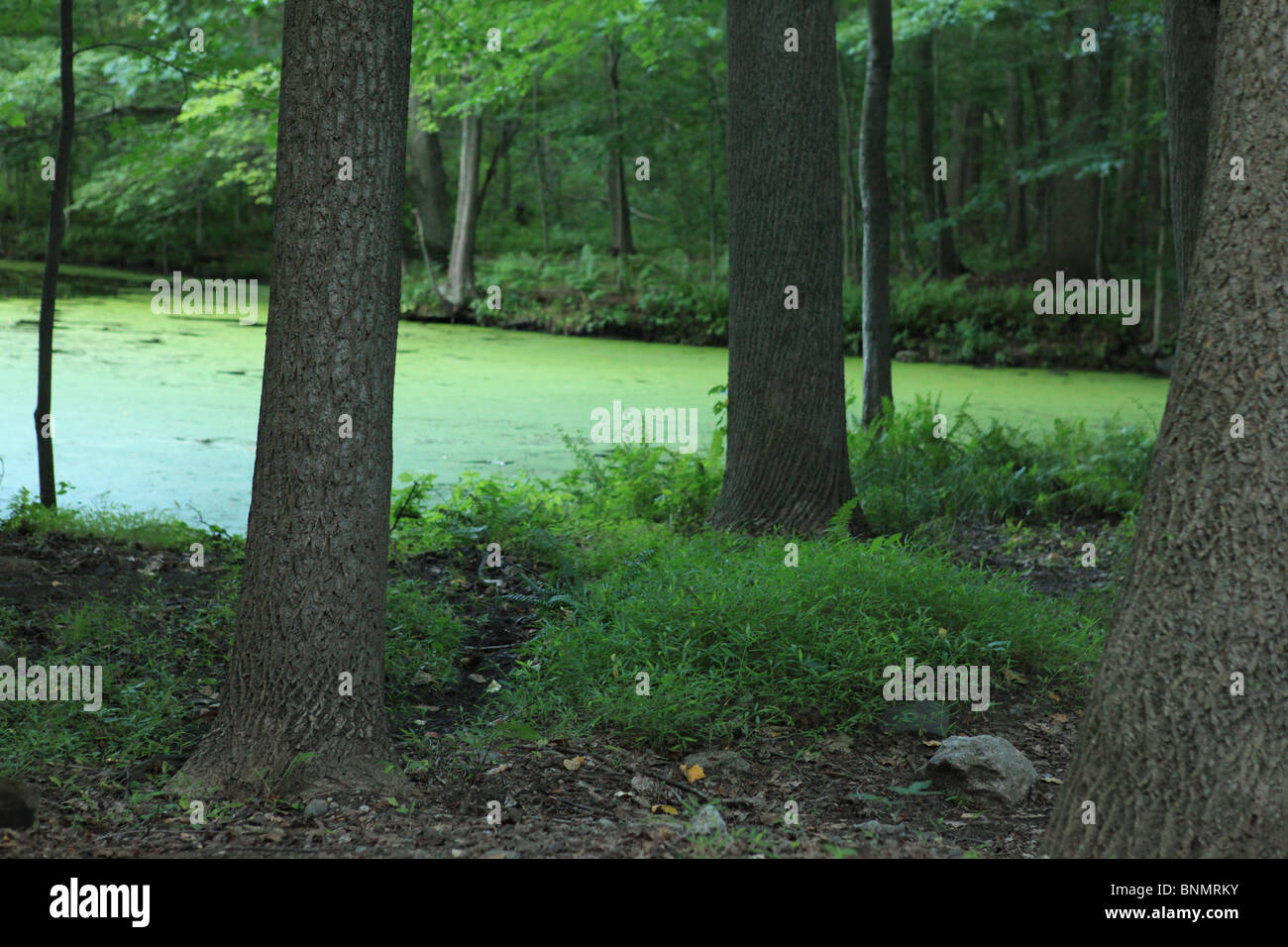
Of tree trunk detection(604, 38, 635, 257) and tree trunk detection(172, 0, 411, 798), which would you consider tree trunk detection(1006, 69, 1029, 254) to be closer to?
tree trunk detection(604, 38, 635, 257)

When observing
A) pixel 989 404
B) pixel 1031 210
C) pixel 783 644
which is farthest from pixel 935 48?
pixel 783 644

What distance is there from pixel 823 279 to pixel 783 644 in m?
2.54

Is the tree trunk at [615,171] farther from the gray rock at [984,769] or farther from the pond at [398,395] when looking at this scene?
the gray rock at [984,769]

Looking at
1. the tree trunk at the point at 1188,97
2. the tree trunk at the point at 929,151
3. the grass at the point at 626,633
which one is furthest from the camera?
the tree trunk at the point at 929,151

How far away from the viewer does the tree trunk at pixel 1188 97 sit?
4957 mm

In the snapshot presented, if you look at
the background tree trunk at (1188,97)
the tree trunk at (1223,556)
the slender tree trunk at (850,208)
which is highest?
the slender tree trunk at (850,208)

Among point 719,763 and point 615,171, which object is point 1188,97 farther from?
point 615,171

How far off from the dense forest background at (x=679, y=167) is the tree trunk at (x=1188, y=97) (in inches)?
166

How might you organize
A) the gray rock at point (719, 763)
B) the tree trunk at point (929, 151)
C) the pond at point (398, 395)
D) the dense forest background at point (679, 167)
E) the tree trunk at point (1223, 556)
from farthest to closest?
the tree trunk at point (929, 151), the dense forest background at point (679, 167), the pond at point (398, 395), the gray rock at point (719, 763), the tree trunk at point (1223, 556)

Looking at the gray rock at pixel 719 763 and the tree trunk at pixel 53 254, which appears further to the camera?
the tree trunk at pixel 53 254

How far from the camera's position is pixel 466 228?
19.5m

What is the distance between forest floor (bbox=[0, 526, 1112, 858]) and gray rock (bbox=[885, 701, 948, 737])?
0.04m

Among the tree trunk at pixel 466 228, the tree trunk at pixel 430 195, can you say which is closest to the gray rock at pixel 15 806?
the tree trunk at pixel 466 228

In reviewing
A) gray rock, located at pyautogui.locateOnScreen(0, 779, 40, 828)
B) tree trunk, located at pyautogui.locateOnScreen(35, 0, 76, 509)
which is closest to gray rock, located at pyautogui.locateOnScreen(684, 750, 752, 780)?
gray rock, located at pyautogui.locateOnScreen(0, 779, 40, 828)
